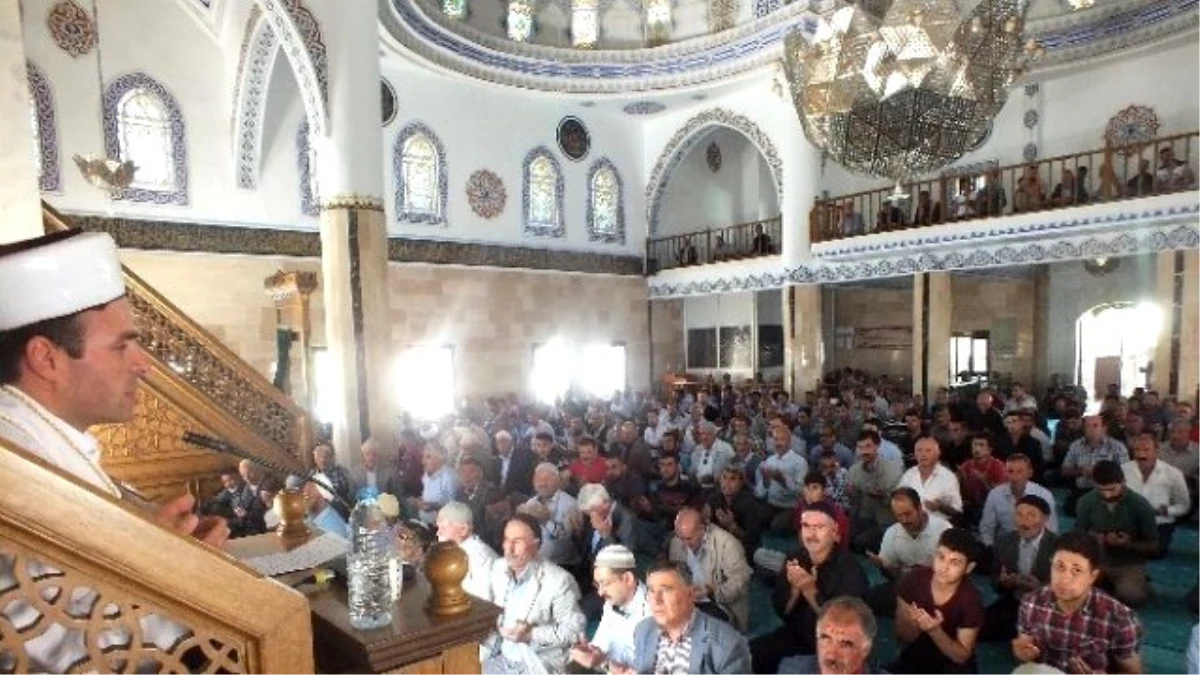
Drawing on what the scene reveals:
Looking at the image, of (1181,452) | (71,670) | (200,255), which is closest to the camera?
(71,670)

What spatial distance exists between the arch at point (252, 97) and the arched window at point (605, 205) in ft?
18.8

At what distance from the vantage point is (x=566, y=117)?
1230 cm

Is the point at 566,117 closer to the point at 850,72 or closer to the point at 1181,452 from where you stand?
the point at 850,72

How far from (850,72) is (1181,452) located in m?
4.04

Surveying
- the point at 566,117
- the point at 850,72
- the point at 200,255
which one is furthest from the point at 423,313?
the point at 850,72

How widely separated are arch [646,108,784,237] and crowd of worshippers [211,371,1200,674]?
5.20 metres

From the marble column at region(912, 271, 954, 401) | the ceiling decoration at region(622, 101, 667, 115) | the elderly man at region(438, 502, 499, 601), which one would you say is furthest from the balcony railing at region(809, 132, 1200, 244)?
the elderly man at region(438, 502, 499, 601)

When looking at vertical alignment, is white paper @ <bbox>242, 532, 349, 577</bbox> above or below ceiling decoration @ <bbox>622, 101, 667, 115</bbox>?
below

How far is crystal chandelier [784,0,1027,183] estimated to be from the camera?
4.37 meters

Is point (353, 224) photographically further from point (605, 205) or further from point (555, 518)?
point (605, 205)

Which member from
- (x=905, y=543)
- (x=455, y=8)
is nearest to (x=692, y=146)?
(x=455, y=8)

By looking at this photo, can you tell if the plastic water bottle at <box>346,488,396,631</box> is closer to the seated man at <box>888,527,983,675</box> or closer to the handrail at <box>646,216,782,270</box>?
the seated man at <box>888,527,983,675</box>

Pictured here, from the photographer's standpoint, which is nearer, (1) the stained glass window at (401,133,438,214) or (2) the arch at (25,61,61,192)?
(2) the arch at (25,61,61,192)

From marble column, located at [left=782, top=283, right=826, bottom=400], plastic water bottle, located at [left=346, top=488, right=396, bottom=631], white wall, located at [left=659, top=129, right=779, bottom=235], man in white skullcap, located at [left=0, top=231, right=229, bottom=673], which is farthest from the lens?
white wall, located at [left=659, top=129, right=779, bottom=235]
